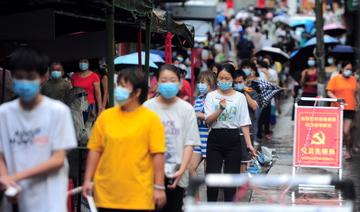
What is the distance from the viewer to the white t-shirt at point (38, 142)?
5.80 meters

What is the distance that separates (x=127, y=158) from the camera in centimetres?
631

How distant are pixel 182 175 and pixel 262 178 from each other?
1922 millimetres

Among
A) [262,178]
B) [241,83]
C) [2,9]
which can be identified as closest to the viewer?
[262,178]

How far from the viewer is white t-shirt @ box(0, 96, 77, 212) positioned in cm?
580

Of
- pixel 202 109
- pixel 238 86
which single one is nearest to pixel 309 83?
pixel 238 86

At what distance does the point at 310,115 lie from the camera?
12.3 m

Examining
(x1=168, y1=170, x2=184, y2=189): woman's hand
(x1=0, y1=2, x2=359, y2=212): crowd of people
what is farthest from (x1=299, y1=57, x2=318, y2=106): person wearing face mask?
(x1=168, y1=170, x2=184, y2=189): woman's hand

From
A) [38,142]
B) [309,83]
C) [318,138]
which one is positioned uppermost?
[38,142]

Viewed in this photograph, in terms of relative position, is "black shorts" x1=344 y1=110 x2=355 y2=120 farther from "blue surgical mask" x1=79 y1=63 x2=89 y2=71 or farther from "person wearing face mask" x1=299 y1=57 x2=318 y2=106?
"blue surgical mask" x1=79 y1=63 x2=89 y2=71

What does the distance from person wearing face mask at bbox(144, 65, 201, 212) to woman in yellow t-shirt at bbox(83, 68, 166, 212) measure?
0.63 metres

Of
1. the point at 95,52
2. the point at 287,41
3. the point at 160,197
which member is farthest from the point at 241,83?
the point at 287,41

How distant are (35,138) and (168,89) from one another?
1.67 metres

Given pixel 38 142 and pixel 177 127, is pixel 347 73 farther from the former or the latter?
pixel 38 142

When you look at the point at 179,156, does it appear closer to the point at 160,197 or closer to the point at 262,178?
the point at 160,197
